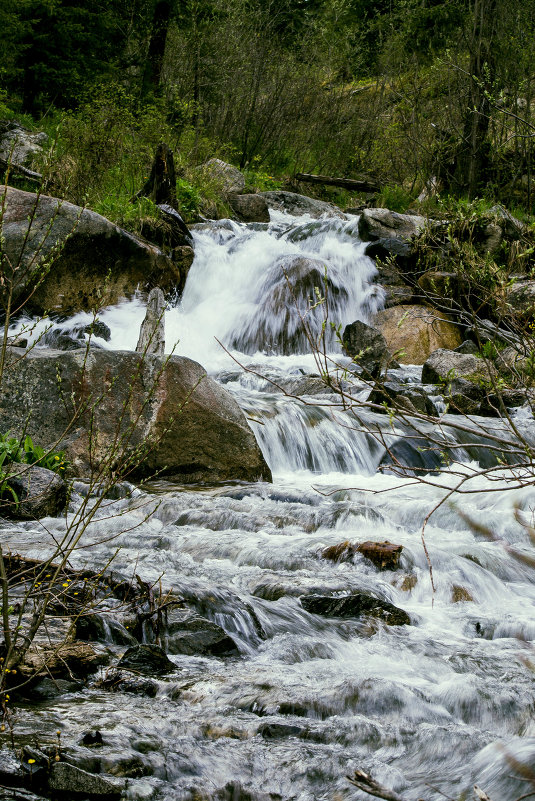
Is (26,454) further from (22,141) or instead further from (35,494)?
(22,141)

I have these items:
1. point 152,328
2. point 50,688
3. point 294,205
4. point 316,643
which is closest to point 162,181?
point 294,205

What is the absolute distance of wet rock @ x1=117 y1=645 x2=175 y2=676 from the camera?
10.2 feet

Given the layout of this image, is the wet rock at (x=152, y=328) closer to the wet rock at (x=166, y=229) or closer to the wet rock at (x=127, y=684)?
the wet rock at (x=166, y=229)

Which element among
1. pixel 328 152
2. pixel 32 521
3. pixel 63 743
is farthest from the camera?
pixel 328 152

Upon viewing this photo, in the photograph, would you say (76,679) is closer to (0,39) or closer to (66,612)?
(66,612)

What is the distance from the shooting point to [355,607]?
412cm

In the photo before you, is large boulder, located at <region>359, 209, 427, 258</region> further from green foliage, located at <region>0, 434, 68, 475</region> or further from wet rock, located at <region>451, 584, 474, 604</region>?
wet rock, located at <region>451, 584, 474, 604</region>

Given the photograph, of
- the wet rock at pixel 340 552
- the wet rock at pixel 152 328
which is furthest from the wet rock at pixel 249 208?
the wet rock at pixel 340 552

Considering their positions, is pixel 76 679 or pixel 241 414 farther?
pixel 241 414

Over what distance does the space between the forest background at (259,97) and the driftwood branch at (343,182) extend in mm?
478

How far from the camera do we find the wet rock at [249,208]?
1631 centimetres

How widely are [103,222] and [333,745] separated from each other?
31.2ft

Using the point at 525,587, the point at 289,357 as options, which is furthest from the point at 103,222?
the point at 525,587

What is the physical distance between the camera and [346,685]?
3268mm
